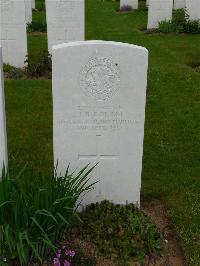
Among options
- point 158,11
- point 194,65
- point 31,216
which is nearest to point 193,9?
point 158,11

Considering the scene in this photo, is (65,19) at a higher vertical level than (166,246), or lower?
higher

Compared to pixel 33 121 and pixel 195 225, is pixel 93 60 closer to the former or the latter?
pixel 195 225

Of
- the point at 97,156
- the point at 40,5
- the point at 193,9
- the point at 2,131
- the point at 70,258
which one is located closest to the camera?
the point at 70,258

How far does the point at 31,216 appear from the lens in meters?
3.60

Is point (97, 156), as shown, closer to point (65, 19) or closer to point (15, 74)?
point (15, 74)

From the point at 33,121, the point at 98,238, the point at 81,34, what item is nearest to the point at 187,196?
the point at 98,238

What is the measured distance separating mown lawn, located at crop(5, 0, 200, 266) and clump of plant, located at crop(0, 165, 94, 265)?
0.52 metres

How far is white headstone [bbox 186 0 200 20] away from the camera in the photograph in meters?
13.4

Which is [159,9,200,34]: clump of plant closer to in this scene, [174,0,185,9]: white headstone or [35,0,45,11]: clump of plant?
[174,0,185,9]: white headstone

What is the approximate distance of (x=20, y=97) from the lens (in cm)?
797

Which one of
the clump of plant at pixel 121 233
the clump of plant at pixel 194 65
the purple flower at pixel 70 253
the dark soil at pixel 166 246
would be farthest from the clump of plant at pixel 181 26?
the purple flower at pixel 70 253

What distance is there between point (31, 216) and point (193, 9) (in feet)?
36.6

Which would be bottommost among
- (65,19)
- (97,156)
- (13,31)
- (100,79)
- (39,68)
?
(97,156)

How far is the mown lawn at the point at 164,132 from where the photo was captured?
16.2ft
